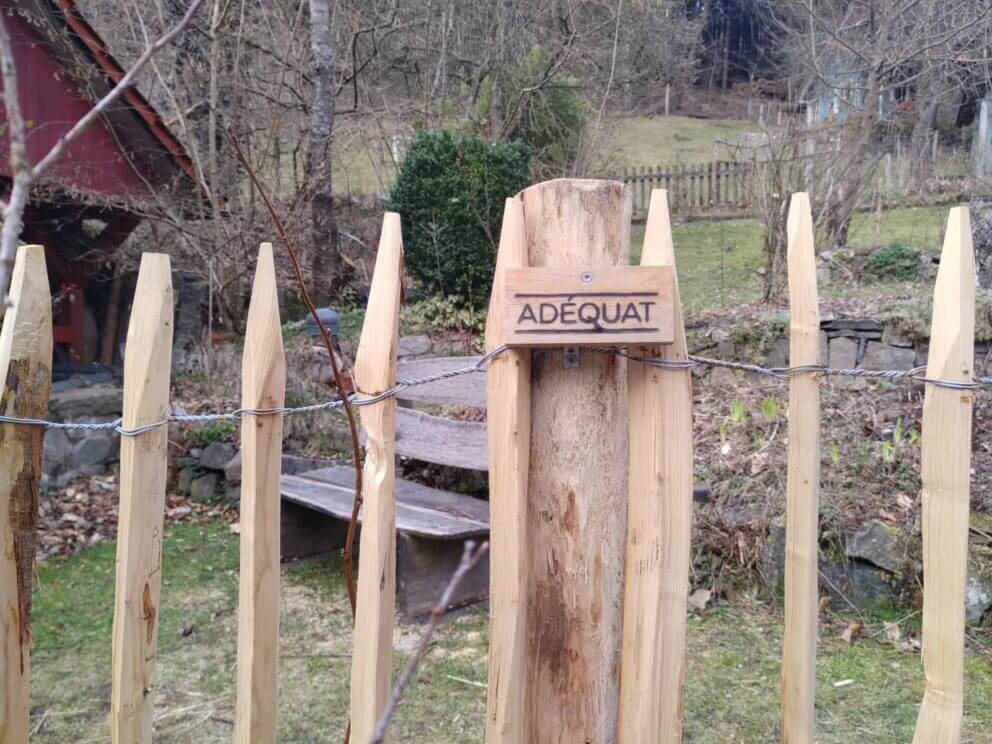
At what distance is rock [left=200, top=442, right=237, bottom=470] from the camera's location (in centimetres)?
577

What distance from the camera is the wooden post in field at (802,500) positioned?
1.55 m

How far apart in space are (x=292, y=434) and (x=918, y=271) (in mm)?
7196

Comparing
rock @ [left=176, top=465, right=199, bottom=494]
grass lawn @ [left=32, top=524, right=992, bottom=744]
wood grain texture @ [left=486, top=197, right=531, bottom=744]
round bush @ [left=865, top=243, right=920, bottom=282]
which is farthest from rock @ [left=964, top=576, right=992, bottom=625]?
round bush @ [left=865, top=243, right=920, bottom=282]

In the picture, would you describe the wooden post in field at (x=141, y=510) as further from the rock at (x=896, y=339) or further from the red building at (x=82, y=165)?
the rock at (x=896, y=339)

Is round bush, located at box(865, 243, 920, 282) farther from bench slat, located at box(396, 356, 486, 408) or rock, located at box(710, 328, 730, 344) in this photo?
bench slat, located at box(396, 356, 486, 408)

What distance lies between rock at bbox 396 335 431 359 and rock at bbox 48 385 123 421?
286 cm

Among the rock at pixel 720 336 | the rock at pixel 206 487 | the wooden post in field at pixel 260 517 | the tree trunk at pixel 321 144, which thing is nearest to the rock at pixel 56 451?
the rock at pixel 206 487

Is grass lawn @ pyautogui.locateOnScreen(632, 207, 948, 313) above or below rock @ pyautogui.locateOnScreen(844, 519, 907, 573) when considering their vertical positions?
above

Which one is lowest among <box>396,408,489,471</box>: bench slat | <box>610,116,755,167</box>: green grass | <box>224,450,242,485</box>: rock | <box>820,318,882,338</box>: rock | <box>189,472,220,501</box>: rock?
<box>189,472,220,501</box>: rock

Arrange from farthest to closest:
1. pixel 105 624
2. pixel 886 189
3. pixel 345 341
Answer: pixel 886 189
pixel 345 341
pixel 105 624

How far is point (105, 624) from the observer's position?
12.3 ft

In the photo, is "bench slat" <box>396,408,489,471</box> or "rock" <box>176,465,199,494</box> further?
"rock" <box>176,465,199,494</box>

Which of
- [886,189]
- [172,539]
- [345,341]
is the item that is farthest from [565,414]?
[886,189]

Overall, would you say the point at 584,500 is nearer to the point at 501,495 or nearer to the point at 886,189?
the point at 501,495
